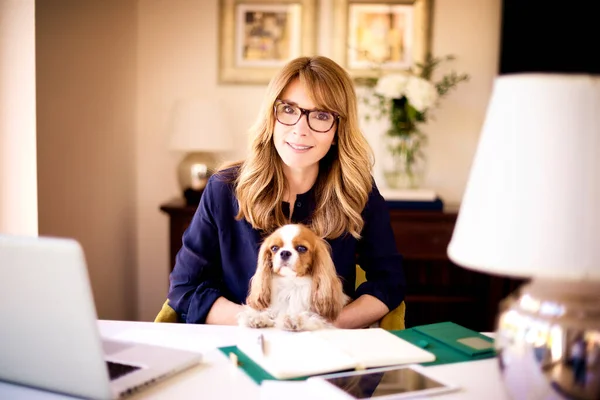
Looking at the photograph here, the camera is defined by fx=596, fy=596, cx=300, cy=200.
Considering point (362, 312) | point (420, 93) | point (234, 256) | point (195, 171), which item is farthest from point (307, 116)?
point (195, 171)

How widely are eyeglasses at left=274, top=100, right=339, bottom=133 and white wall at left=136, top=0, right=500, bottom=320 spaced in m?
1.68

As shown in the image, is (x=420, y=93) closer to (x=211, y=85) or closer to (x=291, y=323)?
(x=211, y=85)

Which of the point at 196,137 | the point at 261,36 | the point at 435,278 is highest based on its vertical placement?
the point at 261,36

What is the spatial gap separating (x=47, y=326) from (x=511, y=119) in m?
0.76

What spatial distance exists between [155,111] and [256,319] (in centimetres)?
219

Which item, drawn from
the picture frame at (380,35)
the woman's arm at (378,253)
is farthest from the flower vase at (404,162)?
the woman's arm at (378,253)

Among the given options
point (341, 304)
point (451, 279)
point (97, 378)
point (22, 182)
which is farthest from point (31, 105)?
point (451, 279)

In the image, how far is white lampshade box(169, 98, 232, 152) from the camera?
2.97 m

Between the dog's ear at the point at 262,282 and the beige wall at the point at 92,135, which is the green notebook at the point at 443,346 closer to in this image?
the dog's ear at the point at 262,282

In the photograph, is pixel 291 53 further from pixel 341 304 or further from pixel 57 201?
pixel 341 304

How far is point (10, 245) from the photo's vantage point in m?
0.92

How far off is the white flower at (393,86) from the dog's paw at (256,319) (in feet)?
5.83

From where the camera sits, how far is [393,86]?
294 centimetres

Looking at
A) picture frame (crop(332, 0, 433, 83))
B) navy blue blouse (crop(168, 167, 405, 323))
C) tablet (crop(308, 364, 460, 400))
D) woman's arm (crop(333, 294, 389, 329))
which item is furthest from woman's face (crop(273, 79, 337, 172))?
picture frame (crop(332, 0, 433, 83))
